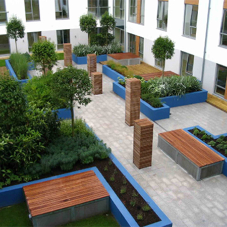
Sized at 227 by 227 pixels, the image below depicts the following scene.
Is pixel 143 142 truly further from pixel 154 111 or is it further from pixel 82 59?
pixel 82 59

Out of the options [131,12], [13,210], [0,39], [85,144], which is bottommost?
[13,210]

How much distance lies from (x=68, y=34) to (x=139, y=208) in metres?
19.5

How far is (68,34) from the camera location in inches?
950

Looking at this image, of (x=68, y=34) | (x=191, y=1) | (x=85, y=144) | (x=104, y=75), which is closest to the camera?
(x=85, y=144)

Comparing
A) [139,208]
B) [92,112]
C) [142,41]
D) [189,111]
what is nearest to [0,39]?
[142,41]

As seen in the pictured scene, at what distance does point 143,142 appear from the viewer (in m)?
8.48

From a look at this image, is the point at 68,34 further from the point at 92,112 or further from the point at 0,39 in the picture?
the point at 92,112

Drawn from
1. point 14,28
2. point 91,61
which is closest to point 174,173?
point 91,61

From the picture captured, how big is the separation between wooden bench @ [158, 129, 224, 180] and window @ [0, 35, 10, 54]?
53.8 feet

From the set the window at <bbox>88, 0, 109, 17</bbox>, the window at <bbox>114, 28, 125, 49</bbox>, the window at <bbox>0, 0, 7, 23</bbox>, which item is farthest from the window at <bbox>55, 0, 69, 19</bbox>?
the window at <bbox>114, 28, 125, 49</bbox>

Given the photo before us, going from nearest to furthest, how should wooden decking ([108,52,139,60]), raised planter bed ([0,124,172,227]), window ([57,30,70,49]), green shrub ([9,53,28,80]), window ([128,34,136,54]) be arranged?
raised planter bed ([0,124,172,227]) → green shrub ([9,53,28,80]) → wooden decking ([108,52,139,60]) → window ([128,34,136,54]) → window ([57,30,70,49])

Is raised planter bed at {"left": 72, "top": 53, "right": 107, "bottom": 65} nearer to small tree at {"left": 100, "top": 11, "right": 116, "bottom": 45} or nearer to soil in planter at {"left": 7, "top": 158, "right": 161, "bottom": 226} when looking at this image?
small tree at {"left": 100, "top": 11, "right": 116, "bottom": 45}

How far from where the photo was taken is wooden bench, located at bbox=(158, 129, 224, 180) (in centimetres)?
846

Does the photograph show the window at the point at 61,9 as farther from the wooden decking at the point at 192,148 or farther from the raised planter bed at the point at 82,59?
the wooden decking at the point at 192,148
